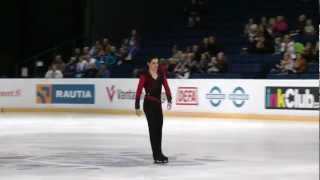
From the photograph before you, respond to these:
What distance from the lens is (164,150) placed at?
452 inches

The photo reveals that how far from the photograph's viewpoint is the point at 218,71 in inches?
858

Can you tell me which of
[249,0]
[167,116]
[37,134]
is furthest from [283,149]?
[249,0]

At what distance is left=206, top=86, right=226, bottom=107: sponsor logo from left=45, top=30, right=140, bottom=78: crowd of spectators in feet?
15.9

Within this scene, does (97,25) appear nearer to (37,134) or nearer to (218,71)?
(218,71)

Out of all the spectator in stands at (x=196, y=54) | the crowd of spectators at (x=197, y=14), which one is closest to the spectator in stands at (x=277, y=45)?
the spectator in stands at (x=196, y=54)

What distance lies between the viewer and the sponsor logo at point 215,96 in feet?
66.3

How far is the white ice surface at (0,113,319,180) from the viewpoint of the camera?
28.1ft

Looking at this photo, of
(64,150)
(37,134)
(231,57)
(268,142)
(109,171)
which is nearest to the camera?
(109,171)

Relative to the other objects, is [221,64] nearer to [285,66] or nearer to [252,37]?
[252,37]

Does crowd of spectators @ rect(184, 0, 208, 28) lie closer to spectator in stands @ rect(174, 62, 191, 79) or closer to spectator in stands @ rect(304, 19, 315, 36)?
spectator in stands @ rect(174, 62, 191, 79)

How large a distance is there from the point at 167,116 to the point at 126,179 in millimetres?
12906

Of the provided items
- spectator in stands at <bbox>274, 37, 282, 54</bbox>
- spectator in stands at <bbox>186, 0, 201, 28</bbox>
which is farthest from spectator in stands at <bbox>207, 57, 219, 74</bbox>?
spectator in stands at <bbox>186, 0, 201, 28</bbox>

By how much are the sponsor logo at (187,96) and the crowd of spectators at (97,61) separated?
3887 mm

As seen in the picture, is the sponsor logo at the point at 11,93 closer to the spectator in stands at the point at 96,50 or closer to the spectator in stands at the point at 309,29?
the spectator in stands at the point at 96,50
